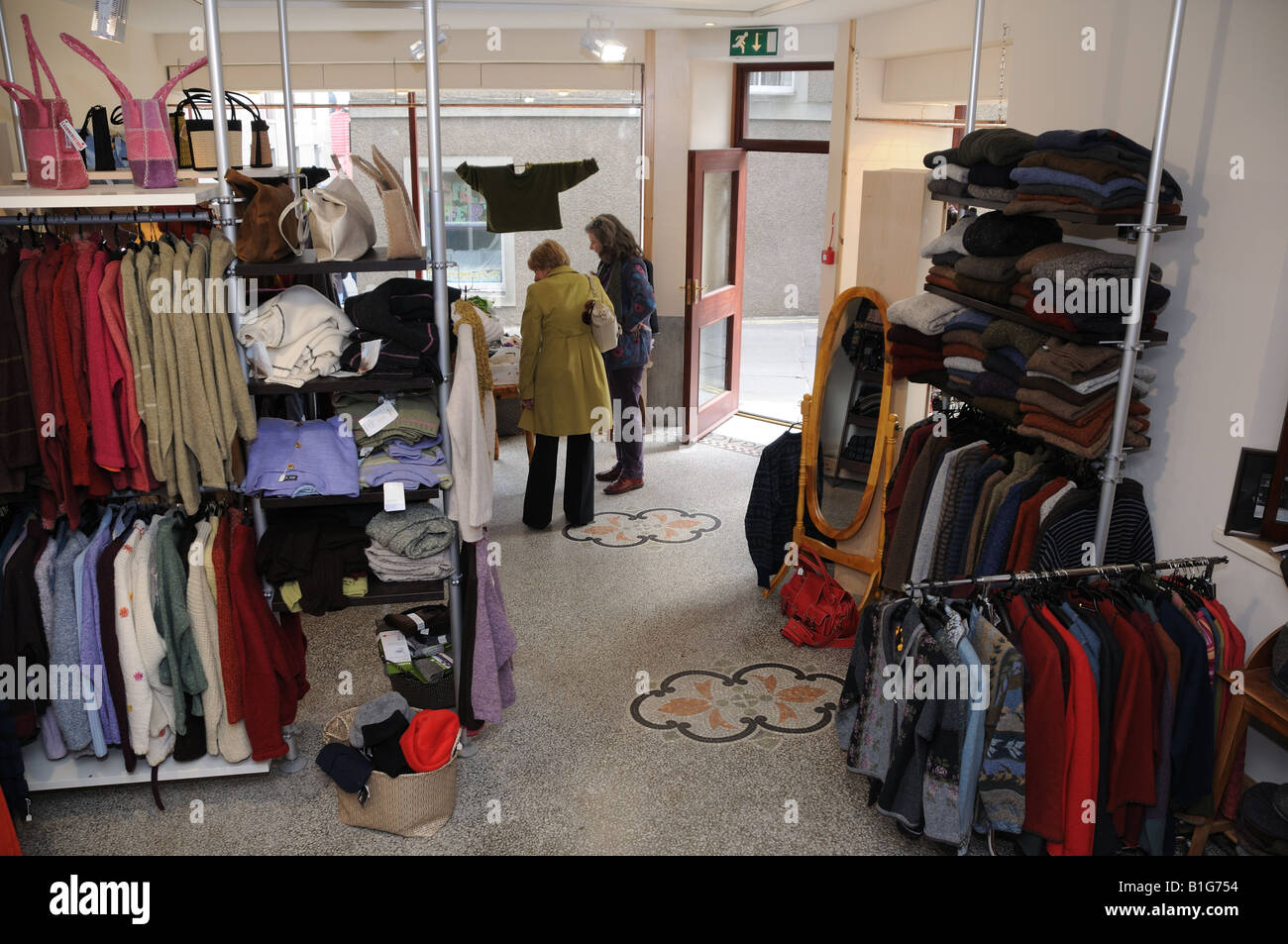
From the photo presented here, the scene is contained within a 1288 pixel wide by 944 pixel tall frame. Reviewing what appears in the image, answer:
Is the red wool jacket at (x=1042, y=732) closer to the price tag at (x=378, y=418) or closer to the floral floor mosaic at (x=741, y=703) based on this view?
the floral floor mosaic at (x=741, y=703)

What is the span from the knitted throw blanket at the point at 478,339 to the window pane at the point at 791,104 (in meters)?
7.06

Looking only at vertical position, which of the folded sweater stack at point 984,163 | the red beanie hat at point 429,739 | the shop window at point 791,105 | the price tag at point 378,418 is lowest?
the red beanie hat at point 429,739

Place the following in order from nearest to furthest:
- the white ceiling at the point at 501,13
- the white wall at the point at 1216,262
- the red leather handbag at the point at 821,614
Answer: the white wall at the point at 1216,262
the red leather handbag at the point at 821,614
the white ceiling at the point at 501,13

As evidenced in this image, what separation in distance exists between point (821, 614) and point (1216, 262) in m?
2.13

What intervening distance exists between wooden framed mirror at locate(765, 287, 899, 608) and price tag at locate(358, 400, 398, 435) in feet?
7.20

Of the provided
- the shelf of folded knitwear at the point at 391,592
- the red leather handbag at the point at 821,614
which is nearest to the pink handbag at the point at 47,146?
the shelf of folded knitwear at the point at 391,592

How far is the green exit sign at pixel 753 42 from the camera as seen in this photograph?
22.4 feet

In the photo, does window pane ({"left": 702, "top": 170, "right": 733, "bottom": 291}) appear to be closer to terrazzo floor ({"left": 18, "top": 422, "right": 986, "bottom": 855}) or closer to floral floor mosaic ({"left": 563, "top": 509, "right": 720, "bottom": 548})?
floral floor mosaic ({"left": 563, "top": 509, "right": 720, "bottom": 548})

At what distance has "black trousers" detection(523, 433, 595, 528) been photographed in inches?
229

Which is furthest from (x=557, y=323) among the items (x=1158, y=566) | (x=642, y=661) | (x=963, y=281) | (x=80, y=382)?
(x=1158, y=566)

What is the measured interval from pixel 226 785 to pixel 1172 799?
305 cm

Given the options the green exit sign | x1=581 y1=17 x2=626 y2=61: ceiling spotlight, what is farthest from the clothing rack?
the green exit sign

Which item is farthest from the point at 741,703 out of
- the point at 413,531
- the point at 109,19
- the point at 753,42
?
the point at 753,42

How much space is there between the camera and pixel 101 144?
12.9ft
